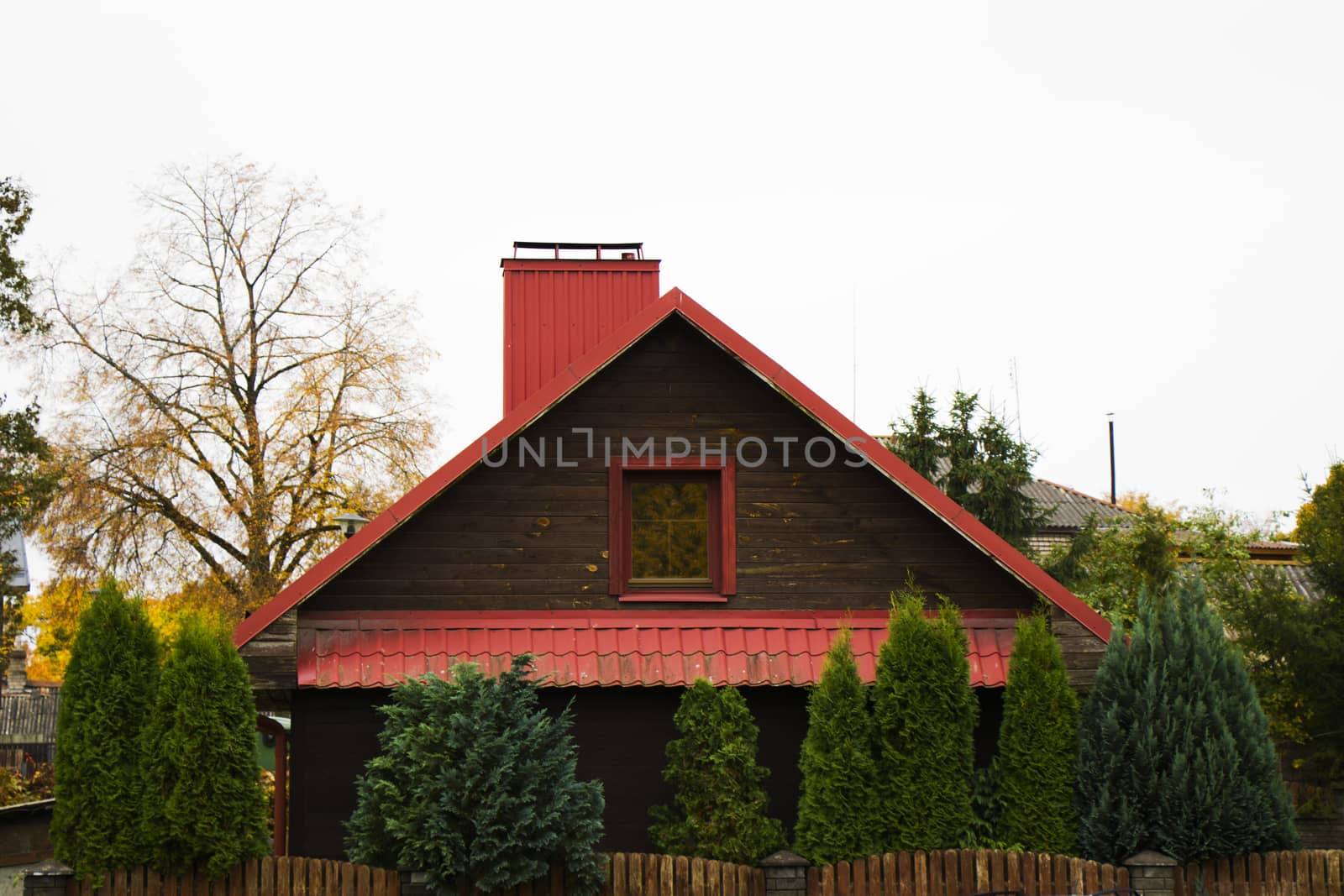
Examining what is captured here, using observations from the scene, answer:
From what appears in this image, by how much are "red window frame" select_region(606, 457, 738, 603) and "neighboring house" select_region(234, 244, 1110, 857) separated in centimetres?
2

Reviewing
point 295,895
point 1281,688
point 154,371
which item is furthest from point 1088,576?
point 154,371

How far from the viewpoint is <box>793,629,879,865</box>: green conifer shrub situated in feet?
36.0

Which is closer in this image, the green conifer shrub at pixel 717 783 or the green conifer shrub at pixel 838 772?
the green conifer shrub at pixel 838 772

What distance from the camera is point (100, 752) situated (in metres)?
10.2

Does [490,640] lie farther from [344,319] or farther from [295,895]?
[344,319]

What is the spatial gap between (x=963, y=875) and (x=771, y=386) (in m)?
4.50

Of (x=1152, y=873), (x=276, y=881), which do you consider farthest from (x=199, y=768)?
(x=1152, y=873)

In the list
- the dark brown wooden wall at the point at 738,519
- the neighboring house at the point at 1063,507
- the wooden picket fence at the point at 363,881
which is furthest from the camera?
the neighboring house at the point at 1063,507

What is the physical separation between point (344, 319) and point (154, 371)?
4.26 meters

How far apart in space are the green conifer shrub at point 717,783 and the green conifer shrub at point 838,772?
364 millimetres

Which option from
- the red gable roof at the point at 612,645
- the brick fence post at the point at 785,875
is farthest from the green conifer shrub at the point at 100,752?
the brick fence post at the point at 785,875

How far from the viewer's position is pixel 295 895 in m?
10.3

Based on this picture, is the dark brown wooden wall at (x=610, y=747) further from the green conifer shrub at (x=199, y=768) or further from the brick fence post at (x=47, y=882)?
the brick fence post at (x=47, y=882)

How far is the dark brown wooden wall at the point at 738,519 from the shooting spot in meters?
12.5
